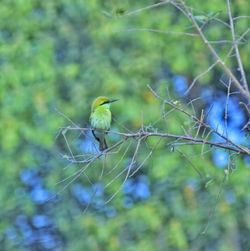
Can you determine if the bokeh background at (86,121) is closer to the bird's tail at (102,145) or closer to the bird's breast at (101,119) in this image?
the bird's breast at (101,119)

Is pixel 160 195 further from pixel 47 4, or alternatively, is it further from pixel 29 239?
pixel 47 4

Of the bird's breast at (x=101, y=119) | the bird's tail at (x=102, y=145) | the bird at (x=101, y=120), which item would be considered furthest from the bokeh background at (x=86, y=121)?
the bird's tail at (x=102, y=145)

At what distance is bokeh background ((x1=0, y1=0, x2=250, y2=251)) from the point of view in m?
6.72

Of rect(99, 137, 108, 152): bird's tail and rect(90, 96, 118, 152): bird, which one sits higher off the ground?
rect(90, 96, 118, 152): bird

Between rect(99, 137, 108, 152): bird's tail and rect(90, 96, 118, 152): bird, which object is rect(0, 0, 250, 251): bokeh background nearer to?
rect(90, 96, 118, 152): bird

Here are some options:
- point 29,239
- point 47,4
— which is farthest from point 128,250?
point 47,4

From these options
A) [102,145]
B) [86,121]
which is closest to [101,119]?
[102,145]

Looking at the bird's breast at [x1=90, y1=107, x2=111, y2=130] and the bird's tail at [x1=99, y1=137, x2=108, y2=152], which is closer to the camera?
the bird's tail at [x1=99, y1=137, x2=108, y2=152]

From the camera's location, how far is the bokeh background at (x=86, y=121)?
22.1ft

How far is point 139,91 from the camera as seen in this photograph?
6.80 meters

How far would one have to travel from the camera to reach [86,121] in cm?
674

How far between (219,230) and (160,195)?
44cm

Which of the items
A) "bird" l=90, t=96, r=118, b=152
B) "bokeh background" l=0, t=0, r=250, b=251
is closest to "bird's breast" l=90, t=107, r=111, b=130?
"bird" l=90, t=96, r=118, b=152

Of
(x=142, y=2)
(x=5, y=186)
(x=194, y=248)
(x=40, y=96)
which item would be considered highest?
(x=142, y=2)
